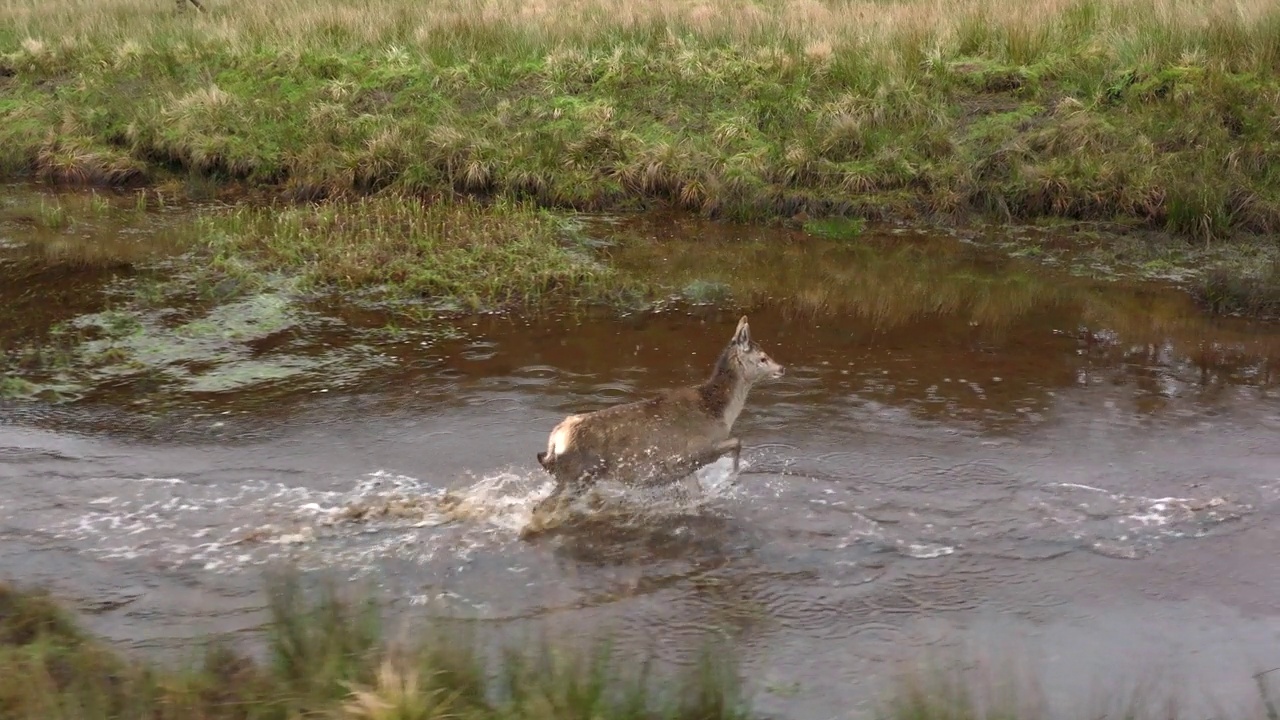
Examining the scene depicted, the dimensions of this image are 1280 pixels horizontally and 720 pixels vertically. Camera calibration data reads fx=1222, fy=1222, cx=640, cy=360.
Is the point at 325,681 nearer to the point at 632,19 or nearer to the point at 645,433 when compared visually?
the point at 645,433

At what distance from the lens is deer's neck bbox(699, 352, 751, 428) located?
346 inches

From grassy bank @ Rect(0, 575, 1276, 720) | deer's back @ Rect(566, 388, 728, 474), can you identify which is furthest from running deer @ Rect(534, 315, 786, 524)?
grassy bank @ Rect(0, 575, 1276, 720)

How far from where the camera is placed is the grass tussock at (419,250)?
45.3 feet

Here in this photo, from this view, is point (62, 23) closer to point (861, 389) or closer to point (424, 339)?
point (424, 339)

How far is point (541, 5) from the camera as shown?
25.5 metres

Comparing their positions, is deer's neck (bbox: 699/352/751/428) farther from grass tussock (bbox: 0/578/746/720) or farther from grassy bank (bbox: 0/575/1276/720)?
grass tussock (bbox: 0/578/746/720)

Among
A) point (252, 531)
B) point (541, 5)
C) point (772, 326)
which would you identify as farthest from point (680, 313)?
point (541, 5)

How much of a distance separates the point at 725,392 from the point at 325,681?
14.4ft

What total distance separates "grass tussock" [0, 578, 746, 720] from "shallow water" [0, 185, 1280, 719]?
0.86m

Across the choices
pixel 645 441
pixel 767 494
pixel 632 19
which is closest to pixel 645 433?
pixel 645 441

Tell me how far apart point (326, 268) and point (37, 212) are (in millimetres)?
6301

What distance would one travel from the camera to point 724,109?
19.3 metres

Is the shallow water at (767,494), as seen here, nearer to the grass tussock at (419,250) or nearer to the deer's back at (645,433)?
the deer's back at (645,433)

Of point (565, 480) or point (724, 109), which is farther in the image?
point (724, 109)
